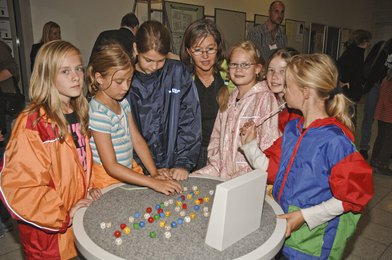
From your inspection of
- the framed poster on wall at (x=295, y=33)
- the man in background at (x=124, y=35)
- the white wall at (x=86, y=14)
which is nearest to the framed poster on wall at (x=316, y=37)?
the framed poster on wall at (x=295, y=33)

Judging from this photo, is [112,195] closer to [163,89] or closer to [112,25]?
[163,89]

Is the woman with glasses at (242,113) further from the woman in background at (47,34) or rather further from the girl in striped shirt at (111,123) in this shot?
the woman in background at (47,34)

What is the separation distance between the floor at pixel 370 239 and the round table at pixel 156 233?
→ 143 cm

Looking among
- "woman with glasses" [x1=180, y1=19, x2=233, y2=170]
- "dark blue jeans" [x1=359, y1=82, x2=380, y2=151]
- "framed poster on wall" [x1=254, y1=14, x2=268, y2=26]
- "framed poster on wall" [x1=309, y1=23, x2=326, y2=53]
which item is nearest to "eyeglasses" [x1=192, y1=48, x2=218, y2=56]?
"woman with glasses" [x1=180, y1=19, x2=233, y2=170]

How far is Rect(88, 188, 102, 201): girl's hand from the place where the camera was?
1469mm

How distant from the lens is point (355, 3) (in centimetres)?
1147

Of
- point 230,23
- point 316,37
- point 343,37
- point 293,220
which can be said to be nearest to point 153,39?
A: point 293,220

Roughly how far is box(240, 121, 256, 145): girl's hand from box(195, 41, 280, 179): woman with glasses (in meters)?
0.09

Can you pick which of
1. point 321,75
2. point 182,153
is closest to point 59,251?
point 182,153

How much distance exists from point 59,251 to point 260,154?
101 centimetres

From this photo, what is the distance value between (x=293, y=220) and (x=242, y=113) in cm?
68

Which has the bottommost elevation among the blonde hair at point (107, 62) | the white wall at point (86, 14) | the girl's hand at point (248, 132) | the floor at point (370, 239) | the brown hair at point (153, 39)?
the floor at point (370, 239)

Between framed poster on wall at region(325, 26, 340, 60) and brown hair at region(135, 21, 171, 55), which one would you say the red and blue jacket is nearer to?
brown hair at region(135, 21, 171, 55)

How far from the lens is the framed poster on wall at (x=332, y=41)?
10.6 m
